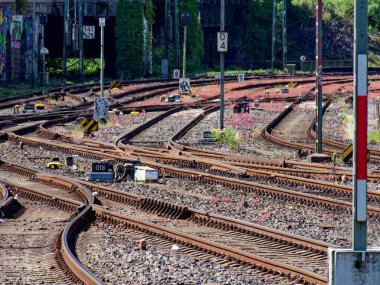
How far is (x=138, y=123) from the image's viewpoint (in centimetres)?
3431

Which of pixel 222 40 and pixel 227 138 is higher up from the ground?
pixel 222 40

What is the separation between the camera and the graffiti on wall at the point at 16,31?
57.3m

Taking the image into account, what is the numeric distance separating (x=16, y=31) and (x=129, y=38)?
903 cm

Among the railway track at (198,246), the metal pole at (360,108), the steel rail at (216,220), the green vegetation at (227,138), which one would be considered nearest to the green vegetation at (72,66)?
the green vegetation at (227,138)

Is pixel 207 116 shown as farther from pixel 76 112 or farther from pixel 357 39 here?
pixel 357 39

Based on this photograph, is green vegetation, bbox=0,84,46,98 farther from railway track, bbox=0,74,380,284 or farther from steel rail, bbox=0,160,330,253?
steel rail, bbox=0,160,330,253

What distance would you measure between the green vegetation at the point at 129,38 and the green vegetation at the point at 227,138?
36796 mm

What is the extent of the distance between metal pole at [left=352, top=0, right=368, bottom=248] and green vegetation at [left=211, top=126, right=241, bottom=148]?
739 inches

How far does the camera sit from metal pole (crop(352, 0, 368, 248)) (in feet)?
24.5

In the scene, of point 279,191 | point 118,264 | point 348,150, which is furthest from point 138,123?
point 118,264

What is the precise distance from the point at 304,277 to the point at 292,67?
2535 inches

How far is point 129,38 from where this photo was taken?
6475 cm

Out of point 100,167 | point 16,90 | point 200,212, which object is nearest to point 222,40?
point 100,167

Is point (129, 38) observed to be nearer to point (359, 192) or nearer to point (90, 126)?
point (90, 126)
